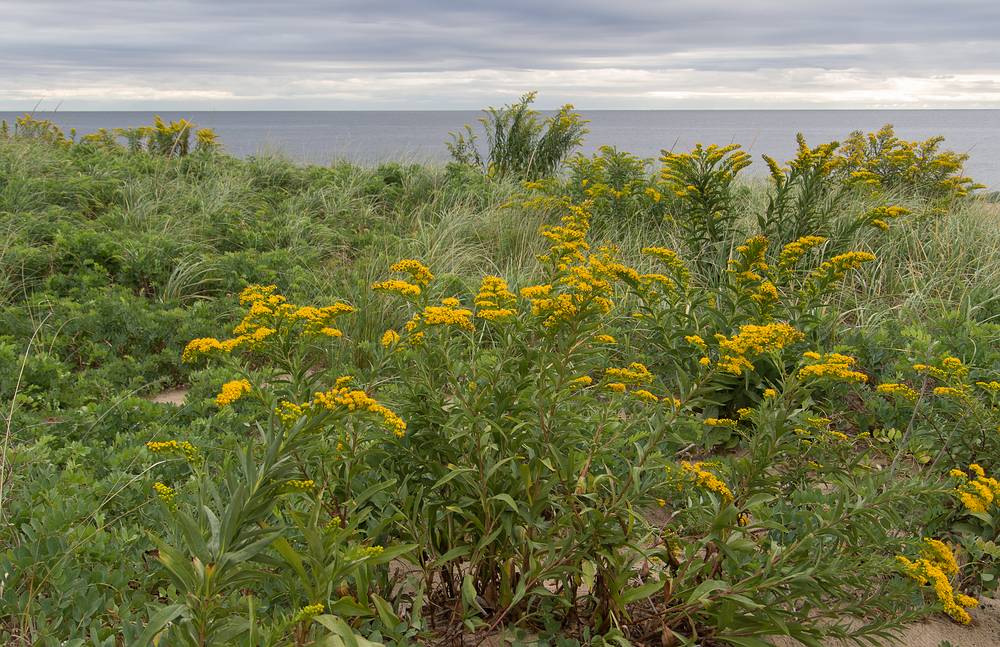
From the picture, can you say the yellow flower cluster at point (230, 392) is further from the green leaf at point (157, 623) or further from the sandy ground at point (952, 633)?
the sandy ground at point (952, 633)

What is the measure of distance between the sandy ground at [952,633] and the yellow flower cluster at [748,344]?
3.15 feet

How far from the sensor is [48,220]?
6.46m

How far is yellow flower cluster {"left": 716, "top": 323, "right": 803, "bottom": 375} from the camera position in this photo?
2.26 m

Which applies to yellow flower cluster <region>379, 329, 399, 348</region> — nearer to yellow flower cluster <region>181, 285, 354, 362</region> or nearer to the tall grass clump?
yellow flower cluster <region>181, 285, 354, 362</region>

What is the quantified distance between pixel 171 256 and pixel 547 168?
5.89 m

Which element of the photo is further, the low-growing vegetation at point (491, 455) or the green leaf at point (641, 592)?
the green leaf at point (641, 592)

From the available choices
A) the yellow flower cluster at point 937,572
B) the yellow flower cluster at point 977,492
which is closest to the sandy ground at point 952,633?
the yellow flower cluster at point 937,572

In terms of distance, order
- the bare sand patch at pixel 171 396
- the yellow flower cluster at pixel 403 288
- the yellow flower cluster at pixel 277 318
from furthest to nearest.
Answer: the bare sand patch at pixel 171 396
the yellow flower cluster at pixel 403 288
the yellow flower cluster at pixel 277 318

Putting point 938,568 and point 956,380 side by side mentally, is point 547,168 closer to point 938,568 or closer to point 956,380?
point 956,380

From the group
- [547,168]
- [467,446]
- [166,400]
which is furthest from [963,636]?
[547,168]

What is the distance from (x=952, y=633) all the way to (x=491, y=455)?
1774 millimetres

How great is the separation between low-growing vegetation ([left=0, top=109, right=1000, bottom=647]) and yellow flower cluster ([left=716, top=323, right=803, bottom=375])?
0.01 metres

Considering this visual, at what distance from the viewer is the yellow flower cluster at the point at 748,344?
7.42 feet

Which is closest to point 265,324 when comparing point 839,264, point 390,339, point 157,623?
point 390,339
